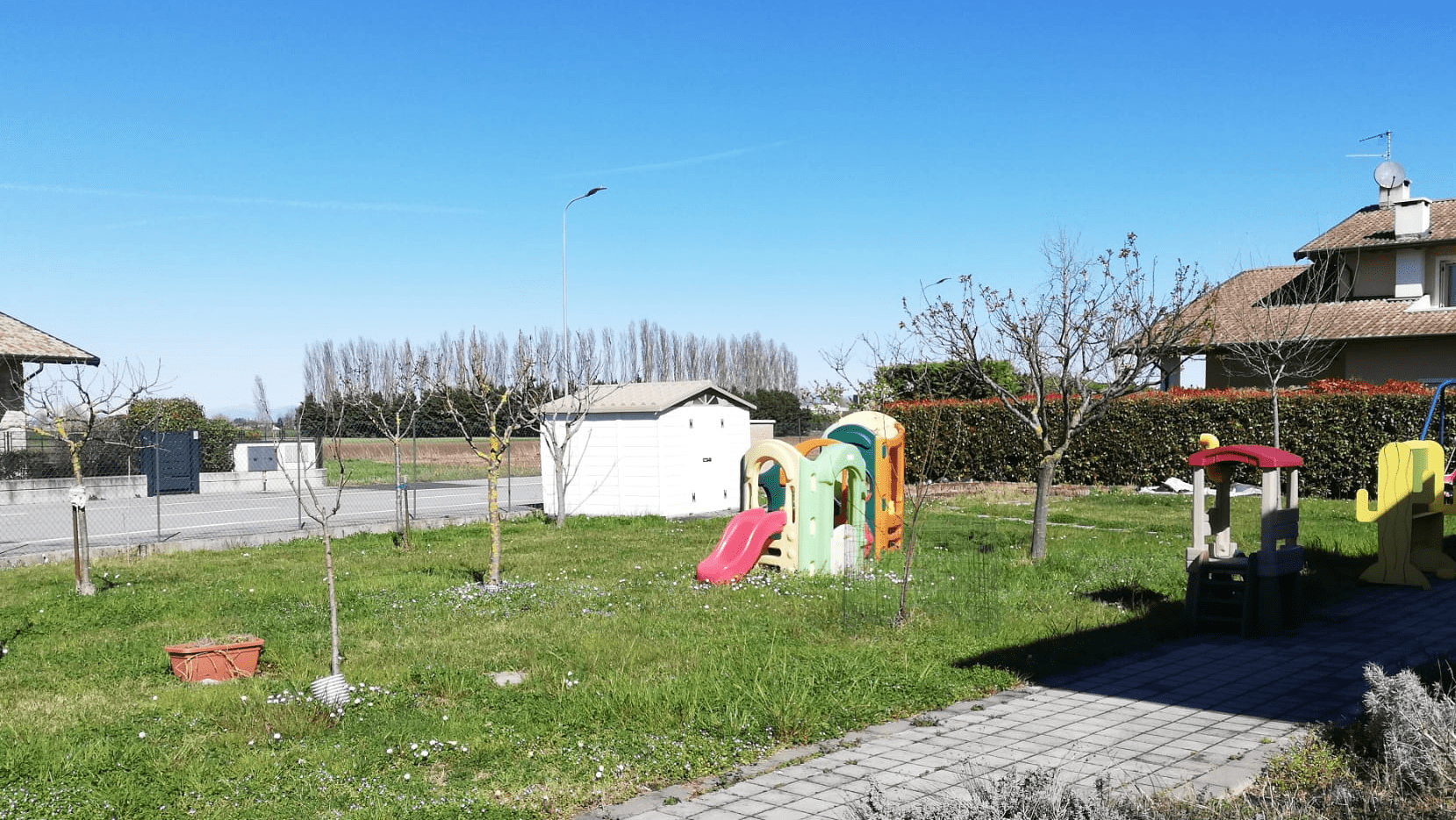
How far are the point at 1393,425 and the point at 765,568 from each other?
15017 millimetres

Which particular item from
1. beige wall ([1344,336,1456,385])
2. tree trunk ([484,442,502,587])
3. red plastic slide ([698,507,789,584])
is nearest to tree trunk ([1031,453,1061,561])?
red plastic slide ([698,507,789,584])

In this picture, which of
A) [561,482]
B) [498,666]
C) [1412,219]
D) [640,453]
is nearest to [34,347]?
[561,482]

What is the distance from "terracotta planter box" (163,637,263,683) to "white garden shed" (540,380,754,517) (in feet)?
43.9

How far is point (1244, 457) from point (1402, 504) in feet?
12.7

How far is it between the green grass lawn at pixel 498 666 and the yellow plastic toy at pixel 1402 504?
1.82 m

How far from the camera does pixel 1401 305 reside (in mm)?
28062

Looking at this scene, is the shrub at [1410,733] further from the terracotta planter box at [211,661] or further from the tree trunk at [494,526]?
the tree trunk at [494,526]

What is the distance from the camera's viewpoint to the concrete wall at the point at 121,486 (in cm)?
2673

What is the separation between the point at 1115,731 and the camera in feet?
22.4

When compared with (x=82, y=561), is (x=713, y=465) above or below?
above

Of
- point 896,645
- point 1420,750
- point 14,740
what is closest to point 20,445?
point 14,740

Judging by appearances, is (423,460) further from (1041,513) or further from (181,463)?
(1041,513)

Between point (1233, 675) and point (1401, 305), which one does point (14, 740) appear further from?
point (1401, 305)

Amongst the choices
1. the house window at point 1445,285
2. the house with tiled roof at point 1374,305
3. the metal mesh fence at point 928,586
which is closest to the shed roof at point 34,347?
the metal mesh fence at point 928,586
